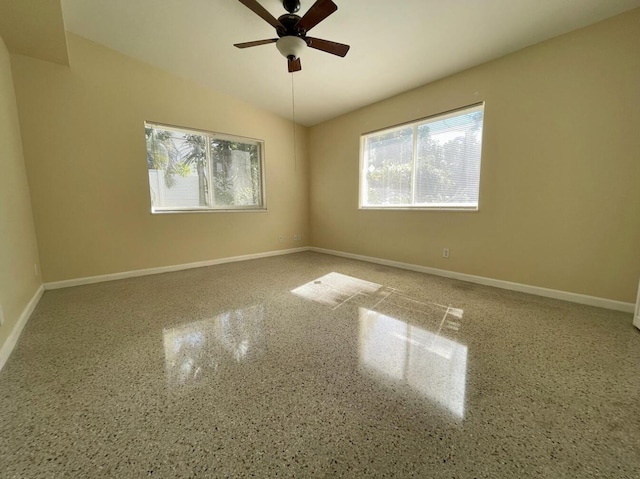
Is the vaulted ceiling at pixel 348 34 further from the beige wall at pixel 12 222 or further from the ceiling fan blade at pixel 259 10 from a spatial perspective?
the beige wall at pixel 12 222

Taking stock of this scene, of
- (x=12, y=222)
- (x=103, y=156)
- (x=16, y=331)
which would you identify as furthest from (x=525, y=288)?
(x=103, y=156)

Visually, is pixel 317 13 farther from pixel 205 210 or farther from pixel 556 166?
pixel 205 210

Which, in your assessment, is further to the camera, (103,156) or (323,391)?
(103,156)

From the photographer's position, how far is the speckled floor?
92 centimetres

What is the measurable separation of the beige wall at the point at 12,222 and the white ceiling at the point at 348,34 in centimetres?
120

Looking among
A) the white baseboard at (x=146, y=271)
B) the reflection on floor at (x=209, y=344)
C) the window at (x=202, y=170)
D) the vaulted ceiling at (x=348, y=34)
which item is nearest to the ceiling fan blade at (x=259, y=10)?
the vaulted ceiling at (x=348, y=34)

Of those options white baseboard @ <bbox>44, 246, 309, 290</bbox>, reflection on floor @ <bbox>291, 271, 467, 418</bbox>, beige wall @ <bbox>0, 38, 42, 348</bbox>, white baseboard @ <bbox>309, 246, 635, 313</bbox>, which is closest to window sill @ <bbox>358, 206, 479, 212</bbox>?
white baseboard @ <bbox>309, 246, 635, 313</bbox>

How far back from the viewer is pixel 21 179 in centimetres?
247

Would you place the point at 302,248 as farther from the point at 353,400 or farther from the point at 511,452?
the point at 511,452

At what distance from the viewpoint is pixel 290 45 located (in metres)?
2.26

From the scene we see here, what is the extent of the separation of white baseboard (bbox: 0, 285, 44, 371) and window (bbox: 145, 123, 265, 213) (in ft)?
5.20

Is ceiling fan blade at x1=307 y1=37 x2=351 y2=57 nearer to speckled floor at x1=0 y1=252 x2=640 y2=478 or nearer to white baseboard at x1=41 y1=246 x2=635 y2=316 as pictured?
speckled floor at x1=0 y1=252 x2=640 y2=478

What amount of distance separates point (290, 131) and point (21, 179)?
3836 mm

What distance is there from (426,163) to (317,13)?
2.30m
